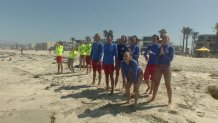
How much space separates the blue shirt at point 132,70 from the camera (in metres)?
7.81

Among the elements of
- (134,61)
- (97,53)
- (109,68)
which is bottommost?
(109,68)

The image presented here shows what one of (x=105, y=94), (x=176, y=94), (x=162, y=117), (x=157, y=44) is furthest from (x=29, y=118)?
(x=176, y=94)

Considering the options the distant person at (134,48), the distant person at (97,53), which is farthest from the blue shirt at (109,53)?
the distant person at (97,53)

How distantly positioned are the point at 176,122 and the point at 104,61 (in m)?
3.13

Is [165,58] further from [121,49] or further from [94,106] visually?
[94,106]

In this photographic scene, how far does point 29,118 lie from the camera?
7812 millimetres

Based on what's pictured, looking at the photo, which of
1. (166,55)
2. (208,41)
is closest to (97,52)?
(166,55)

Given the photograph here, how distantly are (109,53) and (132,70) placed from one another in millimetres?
1650

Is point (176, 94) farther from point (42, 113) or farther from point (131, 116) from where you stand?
point (42, 113)

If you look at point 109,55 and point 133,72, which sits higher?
point 109,55

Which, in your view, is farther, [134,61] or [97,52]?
[97,52]

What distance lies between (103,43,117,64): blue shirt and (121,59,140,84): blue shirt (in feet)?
4.49

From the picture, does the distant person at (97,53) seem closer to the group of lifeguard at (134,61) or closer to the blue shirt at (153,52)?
the group of lifeguard at (134,61)

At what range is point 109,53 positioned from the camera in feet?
30.6
